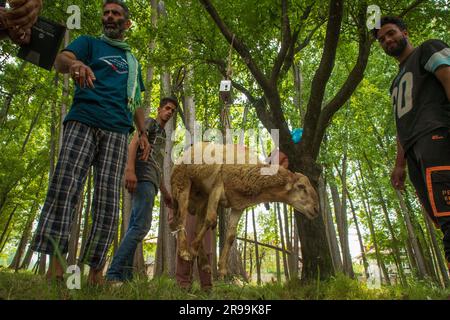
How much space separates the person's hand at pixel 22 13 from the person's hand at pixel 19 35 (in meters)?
0.03

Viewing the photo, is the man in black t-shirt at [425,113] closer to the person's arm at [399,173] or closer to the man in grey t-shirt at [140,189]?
the person's arm at [399,173]

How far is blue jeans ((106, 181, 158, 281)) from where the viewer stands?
383 centimetres

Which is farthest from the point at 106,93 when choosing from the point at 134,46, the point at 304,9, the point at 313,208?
the point at 134,46

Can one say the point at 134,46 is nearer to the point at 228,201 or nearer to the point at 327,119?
the point at 327,119

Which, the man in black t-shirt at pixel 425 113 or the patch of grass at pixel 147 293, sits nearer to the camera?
the patch of grass at pixel 147 293

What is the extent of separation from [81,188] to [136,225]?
1246 millimetres

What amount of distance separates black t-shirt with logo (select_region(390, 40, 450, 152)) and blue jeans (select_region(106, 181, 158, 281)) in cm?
287

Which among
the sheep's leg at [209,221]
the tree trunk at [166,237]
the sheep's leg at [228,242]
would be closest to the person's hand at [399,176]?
the sheep's leg at [228,242]

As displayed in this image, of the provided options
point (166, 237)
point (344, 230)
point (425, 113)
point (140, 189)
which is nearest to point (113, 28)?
point (140, 189)

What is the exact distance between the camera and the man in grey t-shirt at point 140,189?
12.6 ft

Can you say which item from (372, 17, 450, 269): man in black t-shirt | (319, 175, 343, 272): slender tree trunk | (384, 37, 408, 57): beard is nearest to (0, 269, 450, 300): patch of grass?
(372, 17, 450, 269): man in black t-shirt

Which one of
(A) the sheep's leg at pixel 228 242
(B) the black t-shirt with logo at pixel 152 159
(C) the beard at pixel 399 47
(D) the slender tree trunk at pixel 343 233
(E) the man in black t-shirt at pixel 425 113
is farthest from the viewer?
(D) the slender tree trunk at pixel 343 233

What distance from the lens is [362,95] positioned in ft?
45.9

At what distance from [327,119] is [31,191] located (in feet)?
48.4
